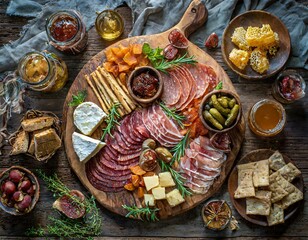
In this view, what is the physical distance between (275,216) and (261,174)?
34cm

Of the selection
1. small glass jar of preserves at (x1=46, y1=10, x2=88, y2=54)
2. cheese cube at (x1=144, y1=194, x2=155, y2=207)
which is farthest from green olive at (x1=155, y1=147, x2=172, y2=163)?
small glass jar of preserves at (x1=46, y1=10, x2=88, y2=54)

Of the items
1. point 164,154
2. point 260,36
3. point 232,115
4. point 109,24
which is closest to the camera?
point 232,115

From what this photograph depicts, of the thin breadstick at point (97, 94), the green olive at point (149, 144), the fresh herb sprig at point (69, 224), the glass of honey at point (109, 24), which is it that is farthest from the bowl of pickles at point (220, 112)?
the fresh herb sprig at point (69, 224)

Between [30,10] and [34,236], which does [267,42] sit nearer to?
[30,10]

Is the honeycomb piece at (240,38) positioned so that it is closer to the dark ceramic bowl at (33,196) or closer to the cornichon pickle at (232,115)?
the cornichon pickle at (232,115)

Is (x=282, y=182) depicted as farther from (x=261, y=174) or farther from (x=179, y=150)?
(x=179, y=150)

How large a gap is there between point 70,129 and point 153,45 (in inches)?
37.0

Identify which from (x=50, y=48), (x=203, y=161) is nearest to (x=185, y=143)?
(x=203, y=161)

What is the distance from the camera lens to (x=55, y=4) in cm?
446

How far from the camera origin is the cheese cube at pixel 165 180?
4.11 m

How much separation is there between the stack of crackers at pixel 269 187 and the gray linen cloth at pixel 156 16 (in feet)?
2.76

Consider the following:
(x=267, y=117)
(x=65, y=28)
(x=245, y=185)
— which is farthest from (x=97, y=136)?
(x=267, y=117)

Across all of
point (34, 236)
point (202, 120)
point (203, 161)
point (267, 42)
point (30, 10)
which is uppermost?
point (30, 10)

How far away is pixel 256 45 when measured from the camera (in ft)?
13.9
